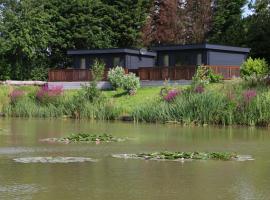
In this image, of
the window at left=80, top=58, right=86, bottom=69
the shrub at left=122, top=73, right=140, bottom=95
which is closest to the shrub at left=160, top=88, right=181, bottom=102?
the shrub at left=122, top=73, right=140, bottom=95

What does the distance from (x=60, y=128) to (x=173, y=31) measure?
36578 mm

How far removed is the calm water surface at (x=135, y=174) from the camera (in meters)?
11.5

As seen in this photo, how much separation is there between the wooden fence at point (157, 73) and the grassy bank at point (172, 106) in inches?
196

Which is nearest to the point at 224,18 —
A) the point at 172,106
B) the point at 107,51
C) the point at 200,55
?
the point at 107,51

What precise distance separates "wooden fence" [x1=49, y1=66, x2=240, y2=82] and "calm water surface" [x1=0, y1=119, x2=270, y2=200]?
2281 cm

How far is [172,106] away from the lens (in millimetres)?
A: 31484

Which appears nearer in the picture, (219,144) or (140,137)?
(219,144)

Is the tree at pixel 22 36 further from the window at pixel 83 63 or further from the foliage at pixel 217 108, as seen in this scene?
the foliage at pixel 217 108

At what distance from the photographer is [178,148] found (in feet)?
62.0

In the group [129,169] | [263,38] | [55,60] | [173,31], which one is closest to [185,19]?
[173,31]

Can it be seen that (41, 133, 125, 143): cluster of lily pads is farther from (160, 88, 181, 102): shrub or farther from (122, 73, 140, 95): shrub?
(122, 73, 140, 95): shrub

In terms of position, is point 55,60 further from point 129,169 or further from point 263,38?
point 129,169

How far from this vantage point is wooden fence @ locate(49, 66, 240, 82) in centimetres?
4450

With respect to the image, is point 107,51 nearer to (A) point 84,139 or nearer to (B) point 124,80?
(B) point 124,80
